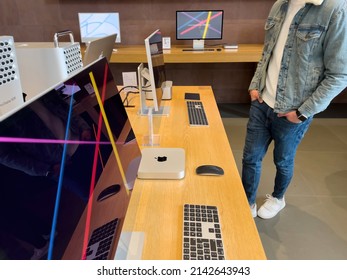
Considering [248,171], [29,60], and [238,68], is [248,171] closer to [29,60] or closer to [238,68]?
[29,60]

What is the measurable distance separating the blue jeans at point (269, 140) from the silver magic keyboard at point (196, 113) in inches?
11.3

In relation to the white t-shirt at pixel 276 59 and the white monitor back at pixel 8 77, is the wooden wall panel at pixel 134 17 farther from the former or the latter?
the white monitor back at pixel 8 77

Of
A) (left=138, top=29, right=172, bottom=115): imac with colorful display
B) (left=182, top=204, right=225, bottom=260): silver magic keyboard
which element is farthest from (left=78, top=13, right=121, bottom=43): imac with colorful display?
(left=182, top=204, right=225, bottom=260): silver magic keyboard

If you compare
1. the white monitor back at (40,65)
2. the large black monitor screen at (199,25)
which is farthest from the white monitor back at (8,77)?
the large black monitor screen at (199,25)

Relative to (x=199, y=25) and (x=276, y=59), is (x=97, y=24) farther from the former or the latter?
(x=276, y=59)

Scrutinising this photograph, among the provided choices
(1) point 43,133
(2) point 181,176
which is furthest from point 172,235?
(1) point 43,133

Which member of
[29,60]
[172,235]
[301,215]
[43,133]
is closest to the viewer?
[43,133]

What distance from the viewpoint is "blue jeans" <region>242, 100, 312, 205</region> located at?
1.52 m

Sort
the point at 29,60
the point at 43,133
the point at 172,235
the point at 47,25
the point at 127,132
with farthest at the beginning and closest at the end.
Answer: the point at 47,25
the point at 29,60
the point at 127,132
the point at 172,235
the point at 43,133

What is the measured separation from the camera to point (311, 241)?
172 centimetres

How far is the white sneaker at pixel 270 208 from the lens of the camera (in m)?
1.90

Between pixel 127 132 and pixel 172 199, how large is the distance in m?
0.28

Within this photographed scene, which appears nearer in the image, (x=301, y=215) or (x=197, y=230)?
(x=197, y=230)

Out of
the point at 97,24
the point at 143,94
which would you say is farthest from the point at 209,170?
the point at 97,24
